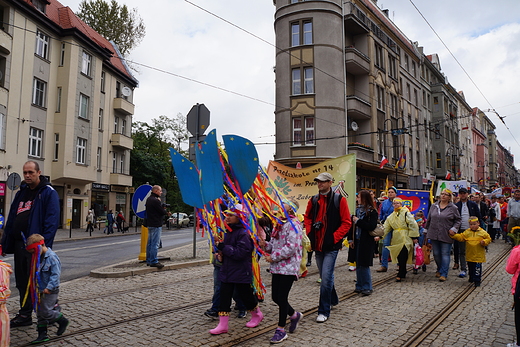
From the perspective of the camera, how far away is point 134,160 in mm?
42250

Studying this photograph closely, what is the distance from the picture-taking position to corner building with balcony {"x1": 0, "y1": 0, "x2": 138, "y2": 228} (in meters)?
23.9

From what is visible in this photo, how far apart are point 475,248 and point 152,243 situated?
21.5 feet

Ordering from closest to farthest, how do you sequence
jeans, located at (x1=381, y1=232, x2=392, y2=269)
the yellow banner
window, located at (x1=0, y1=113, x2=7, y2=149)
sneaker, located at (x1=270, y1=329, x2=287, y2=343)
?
1. sneaker, located at (x1=270, y1=329, x2=287, y2=343)
2. jeans, located at (x1=381, y1=232, x2=392, y2=269)
3. the yellow banner
4. window, located at (x1=0, y1=113, x2=7, y2=149)

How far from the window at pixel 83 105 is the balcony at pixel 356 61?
18581mm

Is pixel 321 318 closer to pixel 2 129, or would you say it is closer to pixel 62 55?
pixel 2 129

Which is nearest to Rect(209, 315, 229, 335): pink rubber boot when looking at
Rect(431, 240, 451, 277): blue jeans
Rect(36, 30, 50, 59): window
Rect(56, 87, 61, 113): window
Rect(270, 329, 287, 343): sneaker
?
Rect(270, 329, 287, 343): sneaker

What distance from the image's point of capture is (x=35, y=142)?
86.6 ft

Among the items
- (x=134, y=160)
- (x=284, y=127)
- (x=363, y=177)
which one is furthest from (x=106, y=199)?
(x=363, y=177)

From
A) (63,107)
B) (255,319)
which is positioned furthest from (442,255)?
(63,107)

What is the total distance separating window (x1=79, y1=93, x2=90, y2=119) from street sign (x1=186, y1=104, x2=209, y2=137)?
22341 mm

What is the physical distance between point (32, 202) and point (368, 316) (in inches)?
175

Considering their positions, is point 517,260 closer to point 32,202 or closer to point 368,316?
point 368,316

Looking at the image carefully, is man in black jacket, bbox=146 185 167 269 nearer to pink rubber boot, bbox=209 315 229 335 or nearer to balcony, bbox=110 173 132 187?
pink rubber boot, bbox=209 315 229 335

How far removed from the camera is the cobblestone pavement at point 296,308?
465cm
